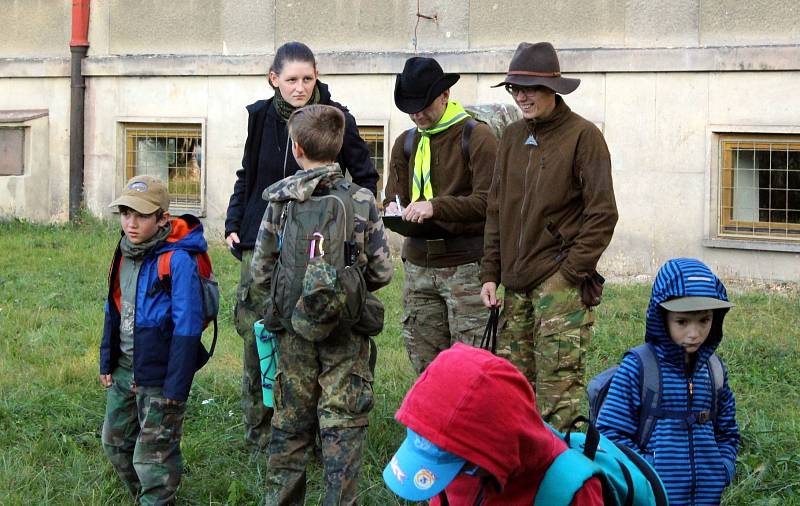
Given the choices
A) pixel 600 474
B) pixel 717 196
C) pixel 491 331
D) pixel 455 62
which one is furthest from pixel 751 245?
pixel 600 474

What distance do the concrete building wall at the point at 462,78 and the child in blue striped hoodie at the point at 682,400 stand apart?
24.8 feet

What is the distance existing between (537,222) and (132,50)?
10552 millimetres

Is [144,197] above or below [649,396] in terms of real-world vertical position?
above

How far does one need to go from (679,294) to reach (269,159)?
255cm

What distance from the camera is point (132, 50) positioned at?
14.5 metres

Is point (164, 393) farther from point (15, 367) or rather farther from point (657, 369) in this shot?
point (15, 367)

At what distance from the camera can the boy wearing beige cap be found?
15.8 feet

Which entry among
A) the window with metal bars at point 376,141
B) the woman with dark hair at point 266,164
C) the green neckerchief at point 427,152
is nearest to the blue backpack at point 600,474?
the woman with dark hair at point 266,164

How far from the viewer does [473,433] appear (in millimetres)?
2502

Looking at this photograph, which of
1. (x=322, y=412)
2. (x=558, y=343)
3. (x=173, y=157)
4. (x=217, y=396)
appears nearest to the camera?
(x=322, y=412)

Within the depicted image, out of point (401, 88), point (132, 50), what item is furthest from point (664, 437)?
point (132, 50)

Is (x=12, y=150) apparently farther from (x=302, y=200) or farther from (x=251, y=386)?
(x=302, y=200)

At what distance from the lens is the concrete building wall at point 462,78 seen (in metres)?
11.1

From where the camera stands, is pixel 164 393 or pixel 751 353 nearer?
pixel 164 393
